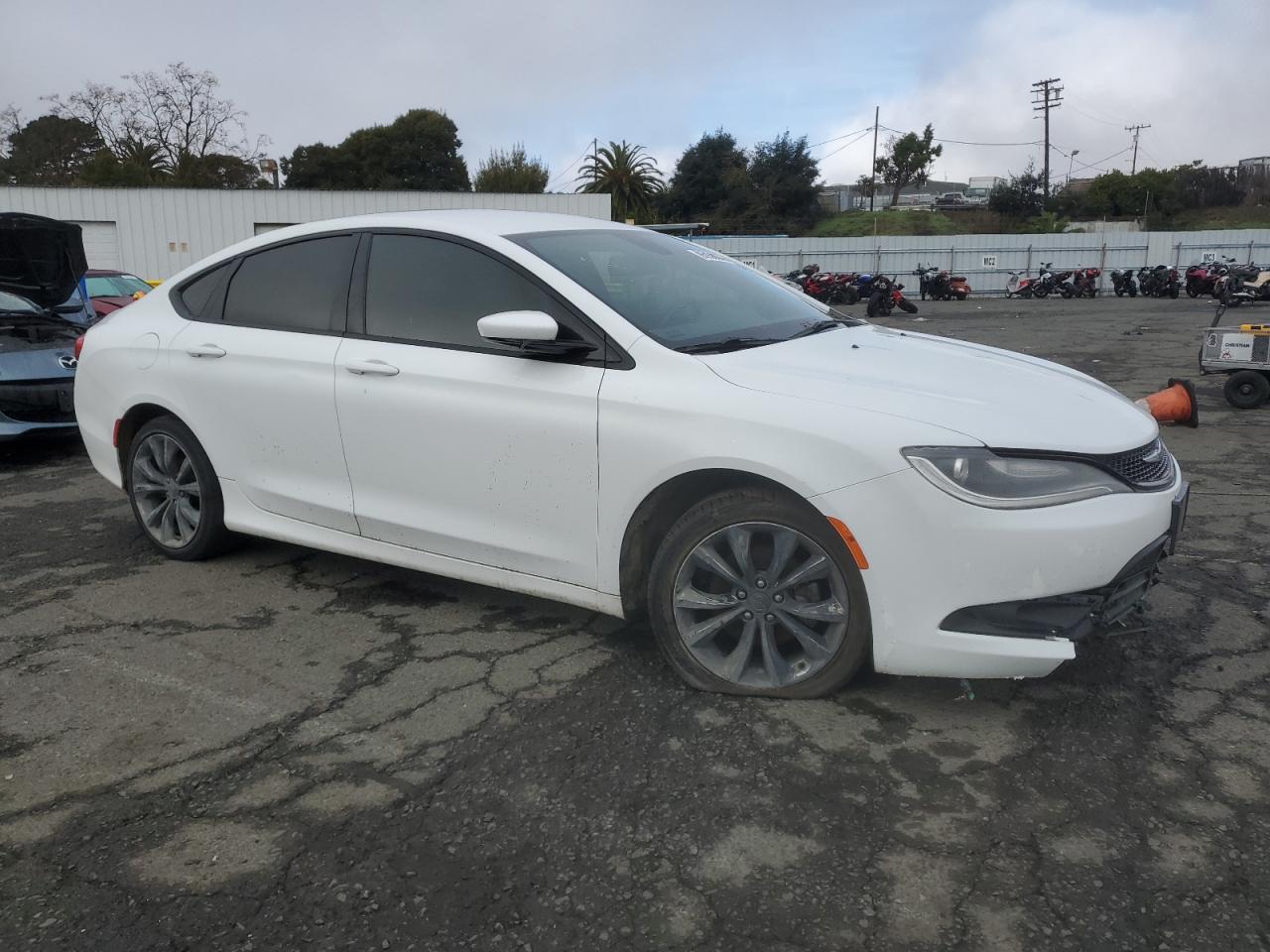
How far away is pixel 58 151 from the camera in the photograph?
52.1 m

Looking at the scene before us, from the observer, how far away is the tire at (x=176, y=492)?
470 centimetres

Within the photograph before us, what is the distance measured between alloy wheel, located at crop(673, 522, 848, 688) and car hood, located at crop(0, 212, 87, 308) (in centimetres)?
668

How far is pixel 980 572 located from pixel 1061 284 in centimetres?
3221

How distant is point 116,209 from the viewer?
95.7ft

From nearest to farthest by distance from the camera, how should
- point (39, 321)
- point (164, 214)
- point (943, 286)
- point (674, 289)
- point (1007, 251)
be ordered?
point (674, 289) → point (39, 321) → point (164, 214) → point (943, 286) → point (1007, 251)

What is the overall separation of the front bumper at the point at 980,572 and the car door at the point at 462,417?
3.00ft

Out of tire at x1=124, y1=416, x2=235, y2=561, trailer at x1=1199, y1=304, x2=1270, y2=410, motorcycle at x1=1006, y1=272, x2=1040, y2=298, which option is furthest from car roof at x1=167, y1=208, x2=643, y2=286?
motorcycle at x1=1006, y1=272, x2=1040, y2=298

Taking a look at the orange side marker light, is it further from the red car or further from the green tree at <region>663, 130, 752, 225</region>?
the green tree at <region>663, 130, 752, 225</region>

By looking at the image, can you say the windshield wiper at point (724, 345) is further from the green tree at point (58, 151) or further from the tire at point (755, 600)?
the green tree at point (58, 151)

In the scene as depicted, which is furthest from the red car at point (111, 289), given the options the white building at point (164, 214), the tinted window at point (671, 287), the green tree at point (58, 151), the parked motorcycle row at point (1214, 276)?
the green tree at point (58, 151)

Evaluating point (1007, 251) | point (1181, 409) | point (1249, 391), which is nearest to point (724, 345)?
point (1181, 409)

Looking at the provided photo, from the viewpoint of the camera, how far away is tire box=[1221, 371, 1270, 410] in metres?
9.31

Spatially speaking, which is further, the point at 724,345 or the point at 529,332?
the point at 724,345

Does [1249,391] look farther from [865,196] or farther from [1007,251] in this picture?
[865,196]
